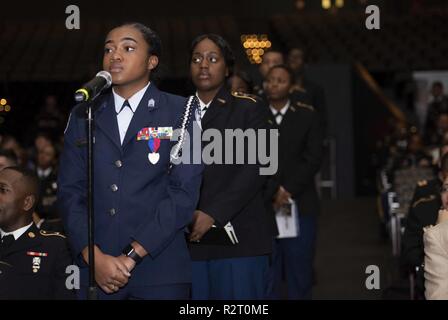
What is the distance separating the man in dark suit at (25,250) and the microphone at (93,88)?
117 centimetres

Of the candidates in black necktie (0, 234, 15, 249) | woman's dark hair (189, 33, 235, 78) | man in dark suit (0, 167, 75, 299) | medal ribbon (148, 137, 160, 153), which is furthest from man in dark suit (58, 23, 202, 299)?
woman's dark hair (189, 33, 235, 78)

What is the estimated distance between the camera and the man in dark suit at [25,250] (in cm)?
431

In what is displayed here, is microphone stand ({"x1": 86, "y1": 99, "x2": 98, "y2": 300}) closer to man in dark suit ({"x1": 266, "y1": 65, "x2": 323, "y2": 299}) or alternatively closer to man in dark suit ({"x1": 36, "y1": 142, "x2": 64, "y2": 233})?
man in dark suit ({"x1": 36, "y1": 142, "x2": 64, "y2": 233})

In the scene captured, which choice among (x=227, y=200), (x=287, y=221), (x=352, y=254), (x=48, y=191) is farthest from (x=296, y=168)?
(x=352, y=254)

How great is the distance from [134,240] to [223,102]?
53.9 inches

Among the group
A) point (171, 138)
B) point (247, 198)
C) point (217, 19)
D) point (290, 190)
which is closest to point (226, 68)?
point (247, 198)

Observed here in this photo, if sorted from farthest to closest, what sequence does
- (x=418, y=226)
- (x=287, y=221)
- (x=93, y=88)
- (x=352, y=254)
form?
(x=352, y=254) < (x=287, y=221) < (x=418, y=226) < (x=93, y=88)

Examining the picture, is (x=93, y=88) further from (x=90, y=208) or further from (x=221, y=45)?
(x=221, y=45)

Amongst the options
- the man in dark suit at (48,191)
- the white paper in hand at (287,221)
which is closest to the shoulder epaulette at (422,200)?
the white paper in hand at (287,221)

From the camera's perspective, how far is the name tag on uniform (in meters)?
3.69

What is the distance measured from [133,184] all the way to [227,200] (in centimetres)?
96

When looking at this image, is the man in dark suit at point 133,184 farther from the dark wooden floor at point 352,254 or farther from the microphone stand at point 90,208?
the dark wooden floor at point 352,254

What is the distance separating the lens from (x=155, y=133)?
3.71 meters

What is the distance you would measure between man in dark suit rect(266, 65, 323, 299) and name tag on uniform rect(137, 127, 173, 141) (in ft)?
8.82
